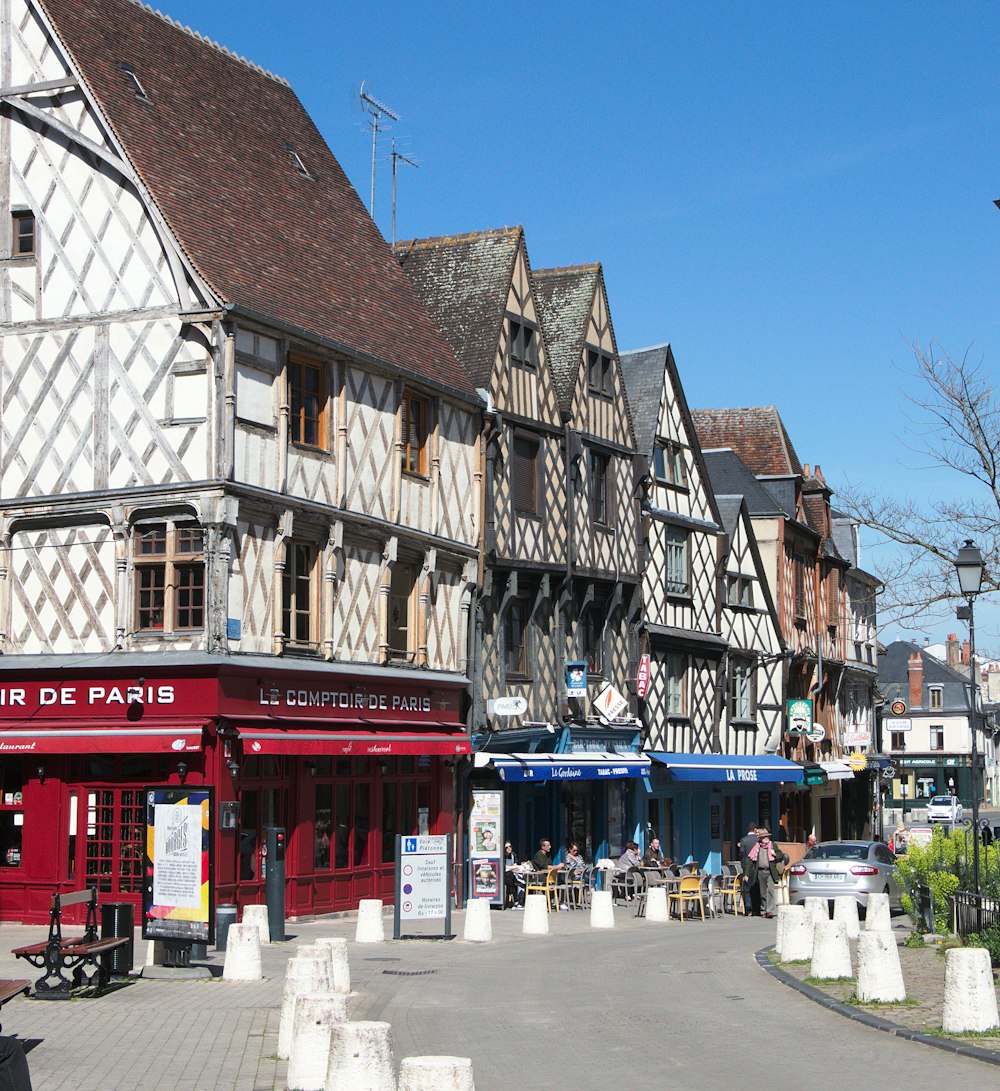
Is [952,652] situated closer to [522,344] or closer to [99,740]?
[522,344]

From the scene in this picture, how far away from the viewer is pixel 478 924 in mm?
20281

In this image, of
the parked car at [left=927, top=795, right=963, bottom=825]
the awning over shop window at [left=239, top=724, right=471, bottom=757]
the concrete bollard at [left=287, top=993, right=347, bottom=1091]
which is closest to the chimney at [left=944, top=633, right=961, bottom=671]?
the parked car at [left=927, top=795, right=963, bottom=825]

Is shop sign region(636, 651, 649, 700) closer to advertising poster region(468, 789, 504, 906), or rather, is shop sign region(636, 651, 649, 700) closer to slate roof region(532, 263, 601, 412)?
slate roof region(532, 263, 601, 412)

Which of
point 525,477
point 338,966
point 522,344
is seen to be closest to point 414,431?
point 525,477

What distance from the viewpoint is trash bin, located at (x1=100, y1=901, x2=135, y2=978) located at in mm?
14828

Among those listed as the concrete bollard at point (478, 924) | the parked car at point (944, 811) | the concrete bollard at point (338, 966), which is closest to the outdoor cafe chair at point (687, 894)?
the concrete bollard at point (478, 924)

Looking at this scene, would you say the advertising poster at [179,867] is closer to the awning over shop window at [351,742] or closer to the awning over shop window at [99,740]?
the awning over shop window at [99,740]

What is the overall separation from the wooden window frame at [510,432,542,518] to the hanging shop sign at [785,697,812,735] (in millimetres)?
13437

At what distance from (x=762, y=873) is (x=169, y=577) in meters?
11.6

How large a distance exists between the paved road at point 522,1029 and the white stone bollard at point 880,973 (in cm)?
47

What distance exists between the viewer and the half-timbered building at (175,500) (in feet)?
70.1

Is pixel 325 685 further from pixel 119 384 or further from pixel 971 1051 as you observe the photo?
pixel 971 1051

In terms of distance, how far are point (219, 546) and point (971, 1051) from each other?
1258 cm

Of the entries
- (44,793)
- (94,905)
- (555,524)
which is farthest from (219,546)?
(555,524)
